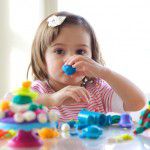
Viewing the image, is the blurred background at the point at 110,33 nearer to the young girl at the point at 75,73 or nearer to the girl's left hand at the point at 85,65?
the young girl at the point at 75,73

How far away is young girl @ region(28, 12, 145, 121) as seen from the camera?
3.47ft

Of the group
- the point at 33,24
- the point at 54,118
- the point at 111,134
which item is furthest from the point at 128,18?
the point at 54,118

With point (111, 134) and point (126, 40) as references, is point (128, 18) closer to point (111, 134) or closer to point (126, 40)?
point (126, 40)

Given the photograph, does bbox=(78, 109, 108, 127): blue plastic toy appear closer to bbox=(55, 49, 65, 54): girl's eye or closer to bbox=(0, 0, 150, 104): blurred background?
bbox=(55, 49, 65, 54): girl's eye

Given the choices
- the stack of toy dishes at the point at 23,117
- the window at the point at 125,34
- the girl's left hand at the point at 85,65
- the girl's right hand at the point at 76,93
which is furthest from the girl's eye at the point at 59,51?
the window at the point at 125,34

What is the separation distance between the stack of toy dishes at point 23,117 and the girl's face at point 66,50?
1.59ft

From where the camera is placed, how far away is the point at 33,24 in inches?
67.8

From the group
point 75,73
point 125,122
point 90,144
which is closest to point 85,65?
point 75,73

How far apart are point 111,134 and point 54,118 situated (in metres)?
0.16

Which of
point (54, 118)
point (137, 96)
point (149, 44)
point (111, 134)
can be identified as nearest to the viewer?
point (54, 118)

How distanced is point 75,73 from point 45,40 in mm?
165

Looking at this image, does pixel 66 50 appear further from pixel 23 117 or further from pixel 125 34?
pixel 125 34

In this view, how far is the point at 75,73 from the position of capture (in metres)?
1.06

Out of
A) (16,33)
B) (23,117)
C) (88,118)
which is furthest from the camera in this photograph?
(16,33)
